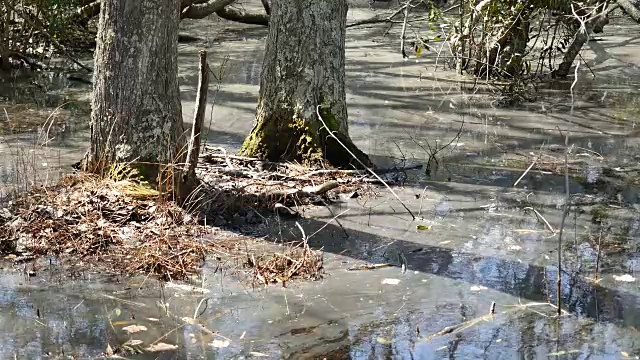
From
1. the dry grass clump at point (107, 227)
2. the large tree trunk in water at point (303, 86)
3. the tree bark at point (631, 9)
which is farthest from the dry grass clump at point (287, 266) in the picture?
the tree bark at point (631, 9)

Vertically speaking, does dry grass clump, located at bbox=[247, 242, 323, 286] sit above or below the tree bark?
below

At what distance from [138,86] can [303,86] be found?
1.71 metres

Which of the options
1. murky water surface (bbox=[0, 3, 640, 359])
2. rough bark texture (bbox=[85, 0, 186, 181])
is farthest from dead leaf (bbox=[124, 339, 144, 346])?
rough bark texture (bbox=[85, 0, 186, 181])

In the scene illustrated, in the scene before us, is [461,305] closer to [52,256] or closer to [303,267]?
[303,267]

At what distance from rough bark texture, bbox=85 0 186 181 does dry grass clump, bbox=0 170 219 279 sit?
0.28 metres

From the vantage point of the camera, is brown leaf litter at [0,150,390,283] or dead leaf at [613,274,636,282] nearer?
dead leaf at [613,274,636,282]

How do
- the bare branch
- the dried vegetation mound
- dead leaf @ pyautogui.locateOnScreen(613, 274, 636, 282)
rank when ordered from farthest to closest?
the bare branch
the dried vegetation mound
dead leaf @ pyautogui.locateOnScreen(613, 274, 636, 282)

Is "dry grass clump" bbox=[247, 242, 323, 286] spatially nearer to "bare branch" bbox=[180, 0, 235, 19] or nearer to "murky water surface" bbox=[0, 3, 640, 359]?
"murky water surface" bbox=[0, 3, 640, 359]

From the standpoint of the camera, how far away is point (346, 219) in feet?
23.0

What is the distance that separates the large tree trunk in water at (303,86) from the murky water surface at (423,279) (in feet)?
2.61

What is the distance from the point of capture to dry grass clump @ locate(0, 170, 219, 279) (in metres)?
5.97

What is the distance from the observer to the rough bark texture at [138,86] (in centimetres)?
682

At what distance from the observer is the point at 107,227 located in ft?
21.1

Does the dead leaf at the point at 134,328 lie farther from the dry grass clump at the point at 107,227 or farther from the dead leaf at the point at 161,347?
the dry grass clump at the point at 107,227
